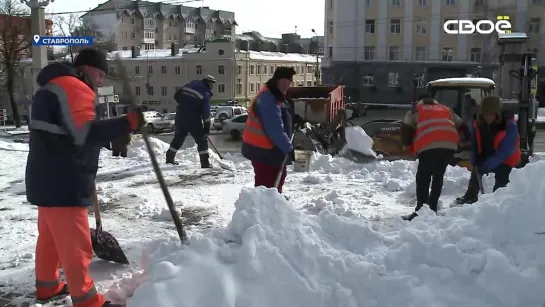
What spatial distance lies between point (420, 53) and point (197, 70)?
2401 cm

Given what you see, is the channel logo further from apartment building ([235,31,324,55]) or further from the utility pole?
apartment building ([235,31,324,55])

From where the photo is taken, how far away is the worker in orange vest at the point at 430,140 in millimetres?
5352

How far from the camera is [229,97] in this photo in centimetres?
5641

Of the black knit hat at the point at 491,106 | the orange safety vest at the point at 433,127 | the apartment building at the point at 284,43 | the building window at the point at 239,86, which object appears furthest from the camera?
the apartment building at the point at 284,43

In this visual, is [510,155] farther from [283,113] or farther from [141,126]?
[141,126]

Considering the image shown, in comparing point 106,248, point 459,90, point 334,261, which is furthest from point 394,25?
point 334,261

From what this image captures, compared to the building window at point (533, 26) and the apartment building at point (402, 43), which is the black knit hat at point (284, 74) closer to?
A: the apartment building at point (402, 43)

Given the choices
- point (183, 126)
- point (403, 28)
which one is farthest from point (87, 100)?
point (403, 28)

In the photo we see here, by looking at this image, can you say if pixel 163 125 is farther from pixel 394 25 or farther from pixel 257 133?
pixel 257 133

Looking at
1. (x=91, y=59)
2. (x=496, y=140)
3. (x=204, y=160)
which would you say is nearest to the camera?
(x=91, y=59)

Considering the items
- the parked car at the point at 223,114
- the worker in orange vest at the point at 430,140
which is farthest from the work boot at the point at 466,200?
the parked car at the point at 223,114

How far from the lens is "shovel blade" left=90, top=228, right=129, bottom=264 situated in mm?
4145

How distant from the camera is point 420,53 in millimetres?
44031

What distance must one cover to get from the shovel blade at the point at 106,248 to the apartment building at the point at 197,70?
51.9 m
